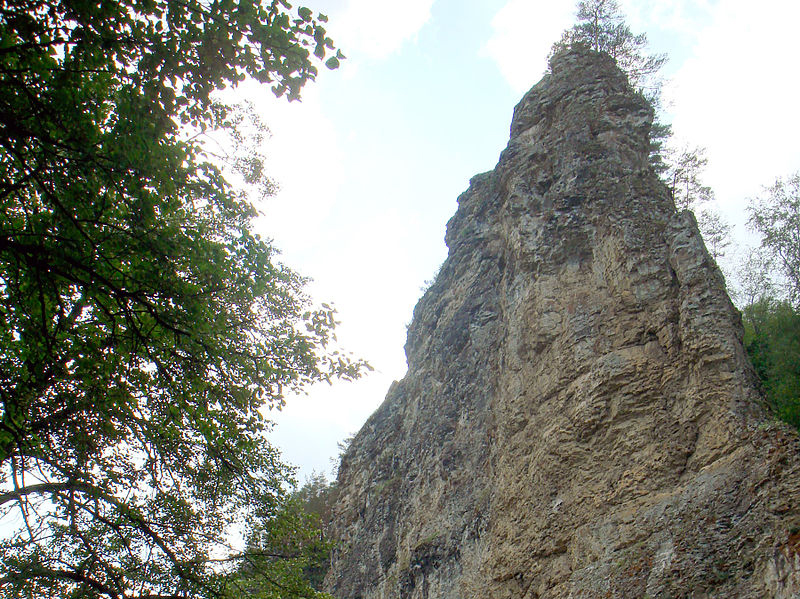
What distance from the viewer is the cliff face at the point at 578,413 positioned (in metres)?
9.62

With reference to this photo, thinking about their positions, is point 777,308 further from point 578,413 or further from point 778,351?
point 578,413

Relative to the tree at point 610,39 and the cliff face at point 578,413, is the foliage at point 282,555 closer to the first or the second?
the cliff face at point 578,413

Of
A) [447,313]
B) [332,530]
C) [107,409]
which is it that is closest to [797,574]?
[107,409]

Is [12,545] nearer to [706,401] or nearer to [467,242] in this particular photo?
[706,401]

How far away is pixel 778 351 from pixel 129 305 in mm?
17156

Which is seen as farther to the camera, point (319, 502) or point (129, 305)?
point (319, 502)

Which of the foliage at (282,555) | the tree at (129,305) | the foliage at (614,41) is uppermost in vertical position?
the foliage at (614,41)

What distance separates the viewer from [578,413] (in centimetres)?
1273

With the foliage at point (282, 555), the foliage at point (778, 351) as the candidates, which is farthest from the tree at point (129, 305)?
the foliage at point (778, 351)

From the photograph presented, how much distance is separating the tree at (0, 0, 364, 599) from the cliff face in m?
5.76

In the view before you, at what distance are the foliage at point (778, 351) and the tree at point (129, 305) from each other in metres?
11.3

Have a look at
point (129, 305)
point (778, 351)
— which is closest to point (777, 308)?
point (778, 351)

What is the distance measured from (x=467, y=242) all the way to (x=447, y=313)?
8.15 ft

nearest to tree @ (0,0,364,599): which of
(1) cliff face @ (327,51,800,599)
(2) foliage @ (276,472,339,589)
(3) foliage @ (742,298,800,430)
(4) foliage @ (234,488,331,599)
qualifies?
(4) foliage @ (234,488,331,599)
